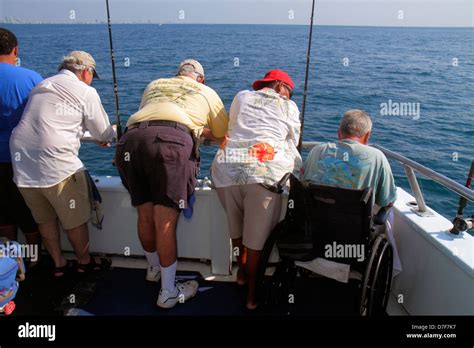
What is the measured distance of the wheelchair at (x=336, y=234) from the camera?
6.61 ft

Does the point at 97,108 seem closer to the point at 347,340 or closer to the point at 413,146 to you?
the point at 347,340

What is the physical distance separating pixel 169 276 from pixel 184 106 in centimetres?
104

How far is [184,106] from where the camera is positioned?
7.73 feet

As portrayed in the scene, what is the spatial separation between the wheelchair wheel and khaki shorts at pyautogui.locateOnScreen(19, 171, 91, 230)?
5.80 ft

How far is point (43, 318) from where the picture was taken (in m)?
2.37

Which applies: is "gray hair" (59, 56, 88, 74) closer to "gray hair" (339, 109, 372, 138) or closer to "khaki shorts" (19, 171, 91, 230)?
"khaki shorts" (19, 171, 91, 230)

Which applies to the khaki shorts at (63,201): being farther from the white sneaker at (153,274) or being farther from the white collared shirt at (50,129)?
the white sneaker at (153,274)

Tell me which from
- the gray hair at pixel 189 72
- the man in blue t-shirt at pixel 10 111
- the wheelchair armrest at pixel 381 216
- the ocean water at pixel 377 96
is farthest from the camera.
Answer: the ocean water at pixel 377 96

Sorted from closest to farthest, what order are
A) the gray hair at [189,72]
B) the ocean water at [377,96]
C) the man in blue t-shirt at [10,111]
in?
the man in blue t-shirt at [10,111] → the gray hair at [189,72] → the ocean water at [377,96]

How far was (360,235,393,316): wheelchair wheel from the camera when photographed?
199 centimetres

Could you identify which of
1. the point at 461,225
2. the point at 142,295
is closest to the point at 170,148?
the point at 142,295

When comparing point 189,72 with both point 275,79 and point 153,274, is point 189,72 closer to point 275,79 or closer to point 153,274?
point 275,79

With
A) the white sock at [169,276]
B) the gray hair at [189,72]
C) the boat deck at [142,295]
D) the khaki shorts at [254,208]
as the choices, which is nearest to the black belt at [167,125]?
the khaki shorts at [254,208]

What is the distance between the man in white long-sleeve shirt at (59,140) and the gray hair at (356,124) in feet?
4.86
